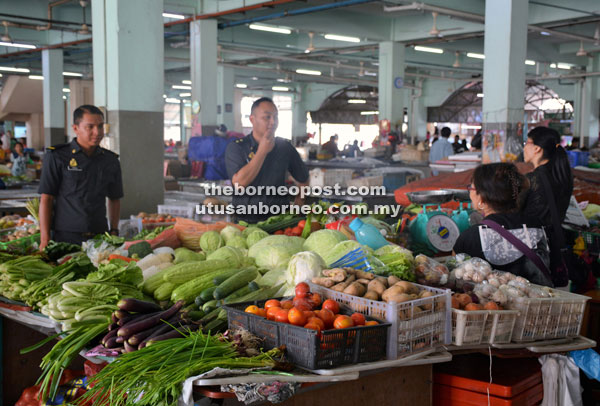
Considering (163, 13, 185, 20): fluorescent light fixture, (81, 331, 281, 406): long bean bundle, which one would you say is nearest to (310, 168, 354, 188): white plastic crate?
(163, 13, 185, 20): fluorescent light fixture

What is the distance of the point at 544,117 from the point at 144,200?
84.9 feet

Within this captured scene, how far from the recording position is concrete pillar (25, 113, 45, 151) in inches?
549

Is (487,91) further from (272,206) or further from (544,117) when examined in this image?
(544,117)

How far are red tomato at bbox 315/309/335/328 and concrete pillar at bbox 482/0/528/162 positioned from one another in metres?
5.94

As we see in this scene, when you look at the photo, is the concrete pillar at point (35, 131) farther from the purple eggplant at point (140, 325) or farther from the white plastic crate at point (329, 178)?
the purple eggplant at point (140, 325)

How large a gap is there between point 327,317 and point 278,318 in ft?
0.63

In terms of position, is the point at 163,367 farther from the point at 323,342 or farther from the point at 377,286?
the point at 377,286

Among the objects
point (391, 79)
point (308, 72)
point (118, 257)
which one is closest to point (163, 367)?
point (118, 257)

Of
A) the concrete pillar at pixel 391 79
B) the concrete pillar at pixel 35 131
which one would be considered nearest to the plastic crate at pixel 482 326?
the concrete pillar at pixel 391 79

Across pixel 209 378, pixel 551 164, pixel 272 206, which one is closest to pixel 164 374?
pixel 209 378

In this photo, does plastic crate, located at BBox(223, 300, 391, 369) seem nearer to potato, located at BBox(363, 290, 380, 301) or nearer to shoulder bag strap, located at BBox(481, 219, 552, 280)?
potato, located at BBox(363, 290, 380, 301)

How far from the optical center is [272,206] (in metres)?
4.64

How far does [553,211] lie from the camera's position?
4.03 metres

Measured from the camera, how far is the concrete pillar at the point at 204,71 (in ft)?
36.9
